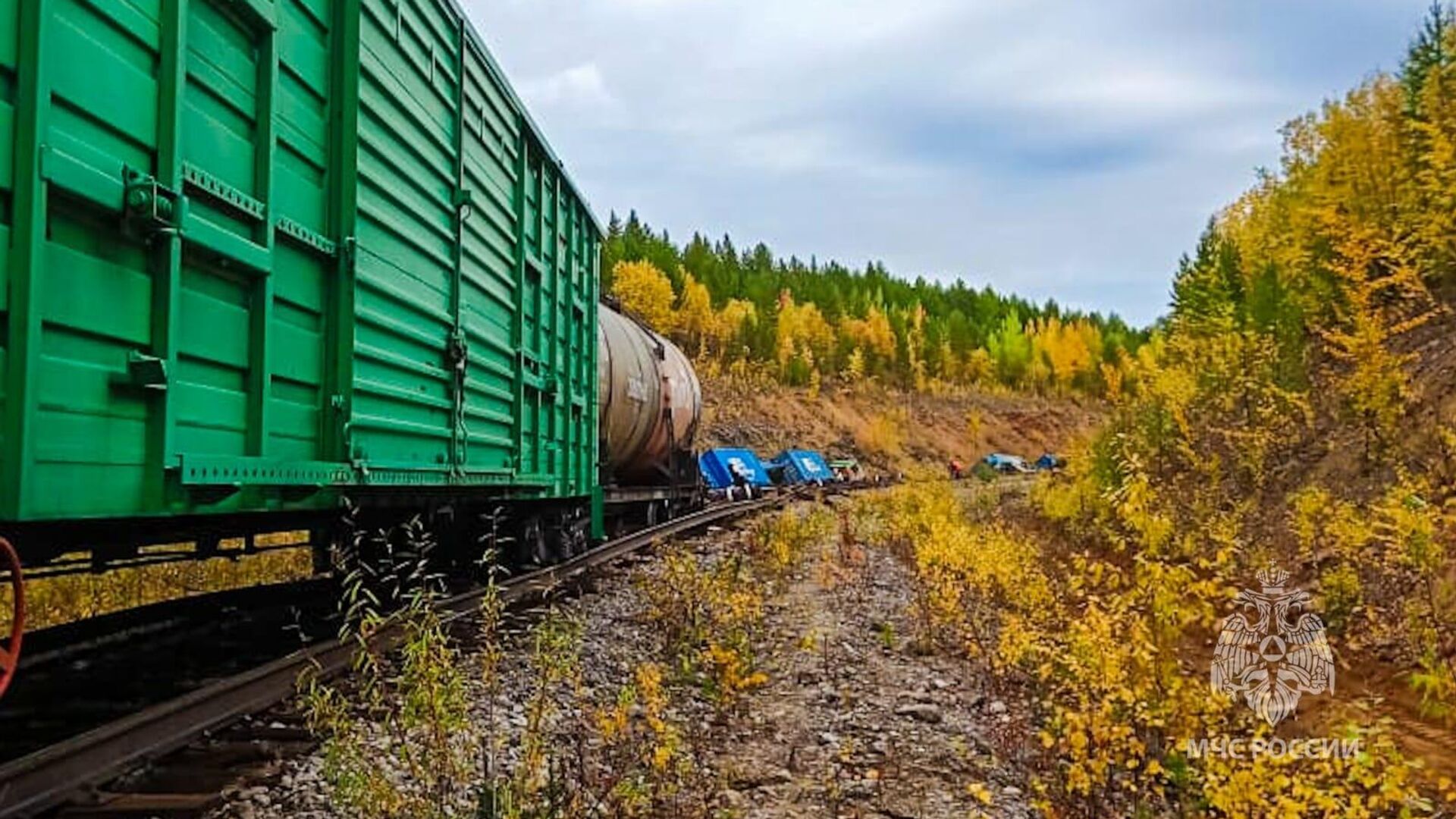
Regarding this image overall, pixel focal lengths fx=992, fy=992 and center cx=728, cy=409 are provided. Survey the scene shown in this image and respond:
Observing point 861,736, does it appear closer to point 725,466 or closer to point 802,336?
point 725,466

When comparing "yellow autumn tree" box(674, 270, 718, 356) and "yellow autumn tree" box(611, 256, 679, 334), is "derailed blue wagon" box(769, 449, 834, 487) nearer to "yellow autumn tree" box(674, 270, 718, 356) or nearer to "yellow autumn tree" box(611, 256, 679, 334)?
"yellow autumn tree" box(611, 256, 679, 334)

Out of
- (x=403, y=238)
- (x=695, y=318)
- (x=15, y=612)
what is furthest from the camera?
(x=695, y=318)

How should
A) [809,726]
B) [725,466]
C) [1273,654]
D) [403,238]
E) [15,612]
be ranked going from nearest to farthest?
[15,612] < [809,726] < [403,238] < [1273,654] < [725,466]

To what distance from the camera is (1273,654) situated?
27.6 feet

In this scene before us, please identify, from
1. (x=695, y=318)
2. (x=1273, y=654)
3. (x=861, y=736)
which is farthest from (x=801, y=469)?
(x=861, y=736)

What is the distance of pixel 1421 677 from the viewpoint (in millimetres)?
7004

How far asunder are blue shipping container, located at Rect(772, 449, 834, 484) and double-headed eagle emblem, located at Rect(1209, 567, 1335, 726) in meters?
32.9

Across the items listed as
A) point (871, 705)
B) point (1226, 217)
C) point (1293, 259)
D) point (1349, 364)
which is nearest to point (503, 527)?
point (871, 705)

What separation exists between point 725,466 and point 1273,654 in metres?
25.3

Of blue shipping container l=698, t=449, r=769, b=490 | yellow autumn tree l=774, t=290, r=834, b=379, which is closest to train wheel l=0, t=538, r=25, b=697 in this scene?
blue shipping container l=698, t=449, r=769, b=490

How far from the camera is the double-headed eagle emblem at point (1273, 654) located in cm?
712

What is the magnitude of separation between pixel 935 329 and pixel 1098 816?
98.4m

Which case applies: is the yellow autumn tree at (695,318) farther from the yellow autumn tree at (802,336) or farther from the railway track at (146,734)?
the railway track at (146,734)

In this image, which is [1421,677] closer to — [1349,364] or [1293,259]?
[1349,364]
